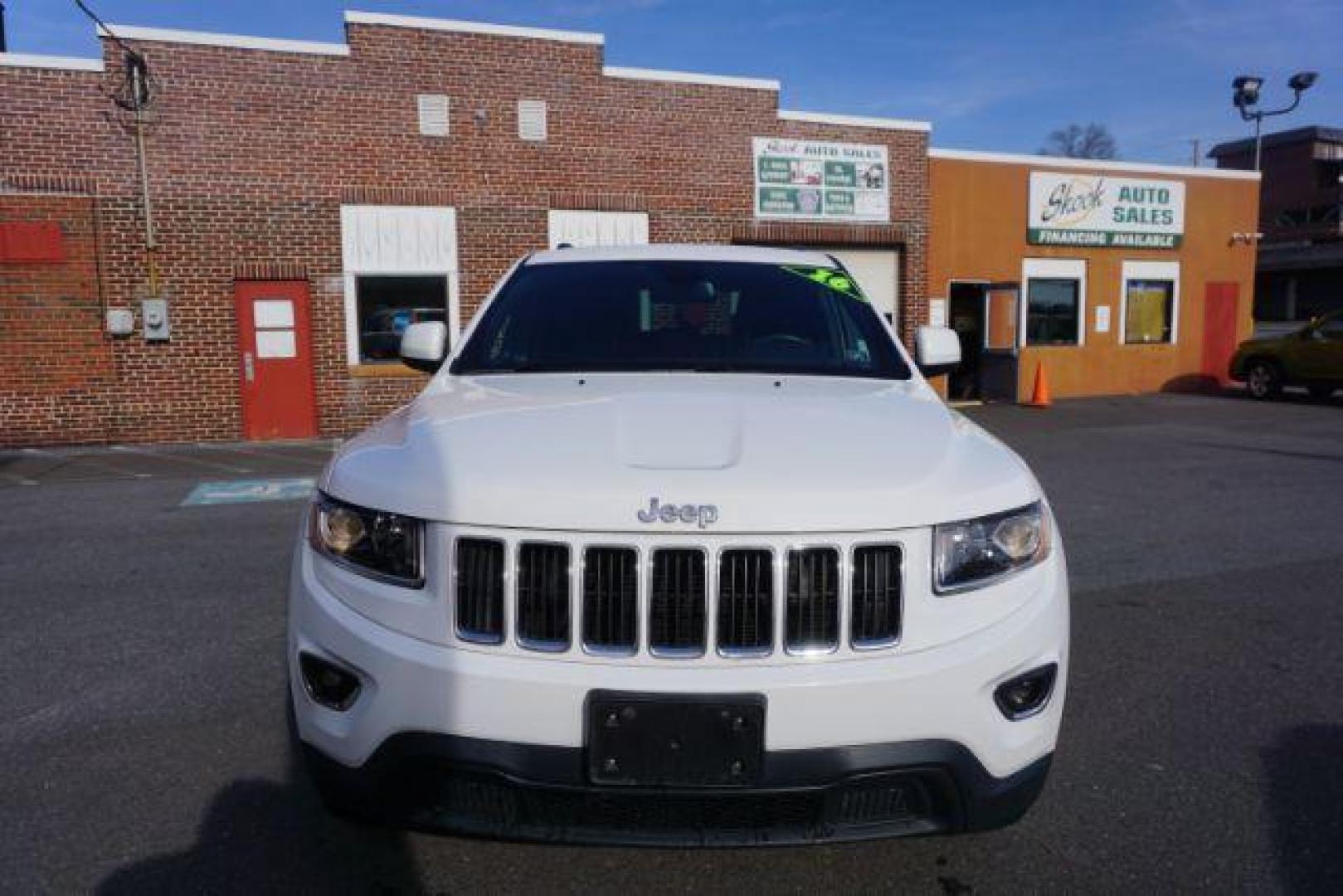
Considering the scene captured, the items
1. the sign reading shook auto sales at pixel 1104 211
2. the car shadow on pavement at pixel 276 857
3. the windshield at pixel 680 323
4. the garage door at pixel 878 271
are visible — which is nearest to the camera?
the car shadow on pavement at pixel 276 857

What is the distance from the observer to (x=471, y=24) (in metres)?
13.9

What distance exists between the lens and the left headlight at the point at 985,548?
2273mm

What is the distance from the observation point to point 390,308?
14.1m

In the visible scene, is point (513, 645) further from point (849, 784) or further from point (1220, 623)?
point (1220, 623)

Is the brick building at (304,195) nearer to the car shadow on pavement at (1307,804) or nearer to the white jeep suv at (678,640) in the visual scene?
the white jeep suv at (678,640)

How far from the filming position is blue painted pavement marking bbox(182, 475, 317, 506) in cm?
865

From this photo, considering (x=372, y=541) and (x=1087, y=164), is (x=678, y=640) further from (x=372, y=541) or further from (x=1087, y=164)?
(x=1087, y=164)

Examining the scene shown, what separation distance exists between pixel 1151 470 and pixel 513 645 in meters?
9.48

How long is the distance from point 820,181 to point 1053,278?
5625mm

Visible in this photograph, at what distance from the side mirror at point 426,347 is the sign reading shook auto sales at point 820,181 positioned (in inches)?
491

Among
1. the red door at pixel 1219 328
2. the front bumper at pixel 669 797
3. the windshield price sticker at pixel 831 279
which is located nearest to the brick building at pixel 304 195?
the windshield price sticker at pixel 831 279

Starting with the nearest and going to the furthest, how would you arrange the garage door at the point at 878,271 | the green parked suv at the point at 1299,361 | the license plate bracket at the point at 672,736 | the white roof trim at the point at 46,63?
the license plate bracket at the point at 672,736 → the white roof trim at the point at 46,63 → the garage door at the point at 878,271 → the green parked suv at the point at 1299,361

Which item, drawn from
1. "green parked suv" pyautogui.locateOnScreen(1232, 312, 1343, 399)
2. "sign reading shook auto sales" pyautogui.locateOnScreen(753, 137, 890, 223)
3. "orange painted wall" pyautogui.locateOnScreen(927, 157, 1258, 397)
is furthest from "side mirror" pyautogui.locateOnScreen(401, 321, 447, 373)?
"green parked suv" pyautogui.locateOnScreen(1232, 312, 1343, 399)

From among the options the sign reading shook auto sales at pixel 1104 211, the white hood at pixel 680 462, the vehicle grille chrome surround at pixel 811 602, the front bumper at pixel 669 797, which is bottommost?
the front bumper at pixel 669 797
